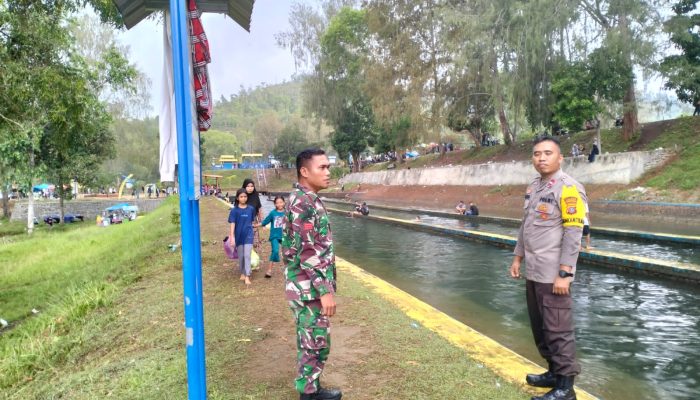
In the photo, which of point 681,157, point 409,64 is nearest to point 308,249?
point 681,157

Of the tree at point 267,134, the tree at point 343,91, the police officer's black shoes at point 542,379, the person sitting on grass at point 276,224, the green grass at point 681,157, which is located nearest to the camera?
the police officer's black shoes at point 542,379

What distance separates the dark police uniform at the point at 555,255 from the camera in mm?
3322

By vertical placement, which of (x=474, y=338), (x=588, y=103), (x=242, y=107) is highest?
(x=242, y=107)

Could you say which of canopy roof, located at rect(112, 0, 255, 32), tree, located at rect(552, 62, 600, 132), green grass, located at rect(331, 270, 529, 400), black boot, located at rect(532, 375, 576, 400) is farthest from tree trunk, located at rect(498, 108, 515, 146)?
canopy roof, located at rect(112, 0, 255, 32)

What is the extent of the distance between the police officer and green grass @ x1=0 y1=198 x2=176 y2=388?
473cm

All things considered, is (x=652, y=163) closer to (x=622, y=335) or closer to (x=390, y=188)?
(x=622, y=335)

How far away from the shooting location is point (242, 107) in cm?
15762

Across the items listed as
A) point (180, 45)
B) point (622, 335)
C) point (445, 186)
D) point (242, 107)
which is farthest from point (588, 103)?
point (242, 107)

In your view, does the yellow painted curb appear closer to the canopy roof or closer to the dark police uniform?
the dark police uniform

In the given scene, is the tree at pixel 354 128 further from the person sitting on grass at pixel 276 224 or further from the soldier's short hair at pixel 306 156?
the soldier's short hair at pixel 306 156

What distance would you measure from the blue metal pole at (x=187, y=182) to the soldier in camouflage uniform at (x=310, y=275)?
728 mm

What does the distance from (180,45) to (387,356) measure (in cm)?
298

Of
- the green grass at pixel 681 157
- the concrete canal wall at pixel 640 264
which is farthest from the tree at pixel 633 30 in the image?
the concrete canal wall at pixel 640 264

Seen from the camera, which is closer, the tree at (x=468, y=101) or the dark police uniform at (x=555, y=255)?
the dark police uniform at (x=555, y=255)
